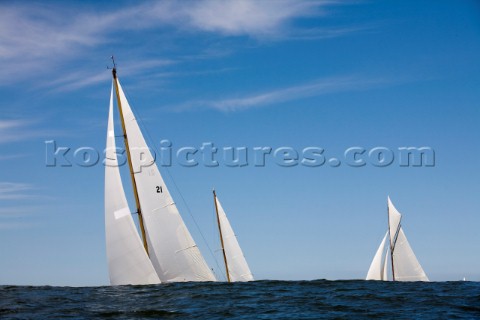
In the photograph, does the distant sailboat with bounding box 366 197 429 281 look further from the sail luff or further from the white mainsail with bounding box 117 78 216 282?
the white mainsail with bounding box 117 78 216 282

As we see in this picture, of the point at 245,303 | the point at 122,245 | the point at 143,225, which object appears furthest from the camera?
the point at 143,225

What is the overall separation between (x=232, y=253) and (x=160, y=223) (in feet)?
67.5

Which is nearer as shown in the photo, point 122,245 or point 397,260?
point 122,245

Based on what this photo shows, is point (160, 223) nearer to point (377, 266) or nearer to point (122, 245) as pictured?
point (122, 245)

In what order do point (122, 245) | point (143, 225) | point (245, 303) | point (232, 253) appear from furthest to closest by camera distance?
point (232, 253) → point (143, 225) → point (122, 245) → point (245, 303)

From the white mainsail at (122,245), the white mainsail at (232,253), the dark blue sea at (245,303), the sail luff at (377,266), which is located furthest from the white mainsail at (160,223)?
the sail luff at (377,266)

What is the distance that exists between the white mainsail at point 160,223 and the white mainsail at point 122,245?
5.82ft

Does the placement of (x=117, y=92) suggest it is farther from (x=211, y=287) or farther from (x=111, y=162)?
(x=211, y=287)

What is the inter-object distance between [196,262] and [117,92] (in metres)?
12.4

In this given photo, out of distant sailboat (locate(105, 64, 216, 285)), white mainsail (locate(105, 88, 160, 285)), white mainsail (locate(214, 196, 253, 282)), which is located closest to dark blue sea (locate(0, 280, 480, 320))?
white mainsail (locate(105, 88, 160, 285))

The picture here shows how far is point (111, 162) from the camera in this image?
3719 centimetres

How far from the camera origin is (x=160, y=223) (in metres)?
37.9

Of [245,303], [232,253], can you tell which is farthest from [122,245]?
[232,253]

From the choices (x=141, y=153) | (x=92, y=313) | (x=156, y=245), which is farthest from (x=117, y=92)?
(x=92, y=313)
